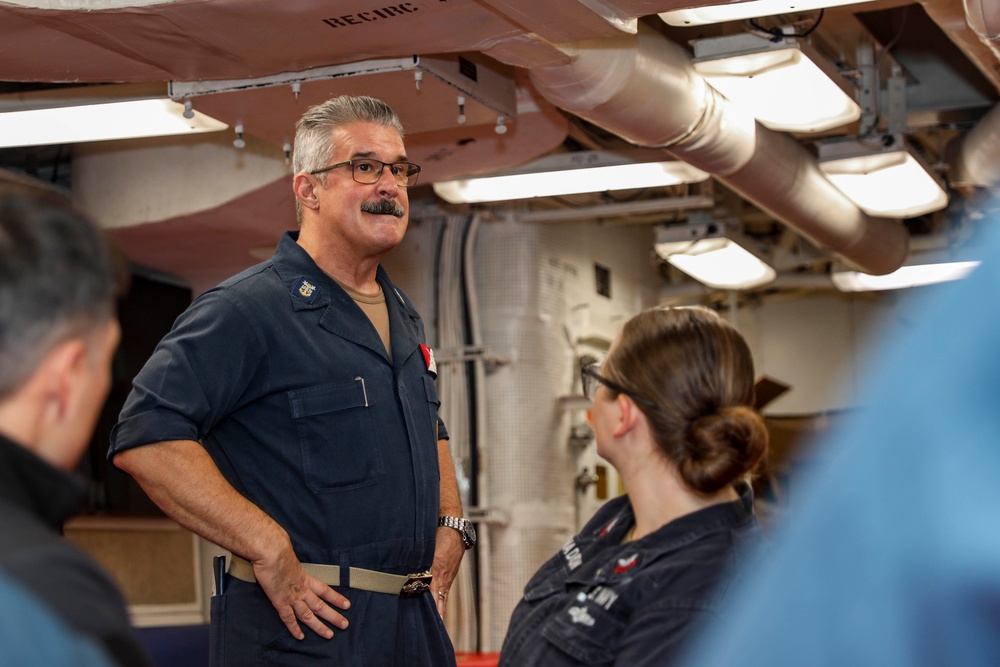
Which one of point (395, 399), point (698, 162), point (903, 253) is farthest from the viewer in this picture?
point (903, 253)

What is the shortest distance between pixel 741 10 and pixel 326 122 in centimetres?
144

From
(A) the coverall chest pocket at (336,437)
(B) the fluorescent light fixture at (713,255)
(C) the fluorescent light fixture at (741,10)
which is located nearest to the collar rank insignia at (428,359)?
(A) the coverall chest pocket at (336,437)

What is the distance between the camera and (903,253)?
7.10 m

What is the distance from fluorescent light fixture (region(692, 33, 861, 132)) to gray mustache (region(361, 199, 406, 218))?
1861 mm

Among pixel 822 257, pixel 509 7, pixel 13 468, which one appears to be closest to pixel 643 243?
pixel 822 257

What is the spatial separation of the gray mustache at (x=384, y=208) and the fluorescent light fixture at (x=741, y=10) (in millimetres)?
1220

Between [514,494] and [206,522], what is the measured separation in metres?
4.30

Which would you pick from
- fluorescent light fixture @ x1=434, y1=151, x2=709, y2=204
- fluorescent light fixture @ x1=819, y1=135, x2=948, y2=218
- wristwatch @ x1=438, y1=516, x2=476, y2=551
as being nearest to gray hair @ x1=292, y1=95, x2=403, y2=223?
wristwatch @ x1=438, y1=516, x2=476, y2=551

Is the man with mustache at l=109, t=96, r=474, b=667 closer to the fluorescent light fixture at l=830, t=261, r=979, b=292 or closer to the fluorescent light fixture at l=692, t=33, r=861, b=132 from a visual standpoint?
the fluorescent light fixture at l=692, t=33, r=861, b=132

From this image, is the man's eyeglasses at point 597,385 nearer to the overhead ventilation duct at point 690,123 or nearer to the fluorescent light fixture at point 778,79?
the overhead ventilation duct at point 690,123

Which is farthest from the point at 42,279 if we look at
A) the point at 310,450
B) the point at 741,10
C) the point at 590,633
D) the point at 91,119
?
the point at 91,119

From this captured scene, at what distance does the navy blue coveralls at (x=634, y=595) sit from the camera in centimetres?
155

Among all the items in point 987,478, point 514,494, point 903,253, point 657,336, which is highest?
point 903,253

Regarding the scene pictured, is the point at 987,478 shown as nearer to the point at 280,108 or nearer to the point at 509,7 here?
the point at 509,7
